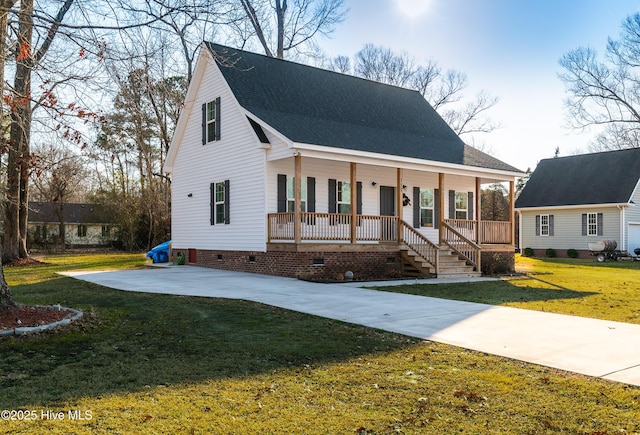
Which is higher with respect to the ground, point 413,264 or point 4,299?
point 4,299

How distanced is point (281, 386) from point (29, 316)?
4.45 m

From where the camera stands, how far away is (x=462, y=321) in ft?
28.5

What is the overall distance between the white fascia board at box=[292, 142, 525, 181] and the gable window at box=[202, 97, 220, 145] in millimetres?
5136

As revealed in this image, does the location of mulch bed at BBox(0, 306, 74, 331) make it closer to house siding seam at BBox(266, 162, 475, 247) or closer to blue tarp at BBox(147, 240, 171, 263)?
house siding seam at BBox(266, 162, 475, 247)

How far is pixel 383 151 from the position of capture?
17812 mm

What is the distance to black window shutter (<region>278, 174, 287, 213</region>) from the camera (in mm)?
17578

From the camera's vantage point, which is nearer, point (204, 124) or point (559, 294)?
point (559, 294)

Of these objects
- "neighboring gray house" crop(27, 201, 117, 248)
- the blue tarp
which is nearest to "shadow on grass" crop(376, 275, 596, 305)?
the blue tarp

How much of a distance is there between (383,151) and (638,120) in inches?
1216

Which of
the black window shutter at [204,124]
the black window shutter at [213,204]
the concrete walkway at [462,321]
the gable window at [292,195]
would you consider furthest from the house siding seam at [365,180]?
the black window shutter at [204,124]

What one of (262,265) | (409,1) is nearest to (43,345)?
(262,265)

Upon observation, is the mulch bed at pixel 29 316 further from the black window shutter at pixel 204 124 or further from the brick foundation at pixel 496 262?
the brick foundation at pixel 496 262

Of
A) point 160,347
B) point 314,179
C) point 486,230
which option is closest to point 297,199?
point 314,179

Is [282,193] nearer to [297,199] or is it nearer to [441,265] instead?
[297,199]
